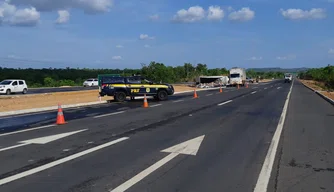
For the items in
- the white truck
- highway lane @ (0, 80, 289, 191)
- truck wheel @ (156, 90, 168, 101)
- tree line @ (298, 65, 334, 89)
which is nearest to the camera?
highway lane @ (0, 80, 289, 191)

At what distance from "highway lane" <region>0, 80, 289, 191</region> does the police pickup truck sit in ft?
44.3

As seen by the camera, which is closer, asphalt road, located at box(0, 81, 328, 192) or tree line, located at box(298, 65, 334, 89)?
asphalt road, located at box(0, 81, 328, 192)

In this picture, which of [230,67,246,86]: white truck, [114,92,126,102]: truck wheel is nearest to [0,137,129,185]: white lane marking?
[114,92,126,102]: truck wheel

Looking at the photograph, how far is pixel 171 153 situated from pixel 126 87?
64.1 feet

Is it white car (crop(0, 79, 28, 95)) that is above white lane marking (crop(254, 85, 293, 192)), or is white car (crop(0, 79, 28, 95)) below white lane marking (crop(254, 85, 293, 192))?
above

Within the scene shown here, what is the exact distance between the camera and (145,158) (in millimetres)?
8352

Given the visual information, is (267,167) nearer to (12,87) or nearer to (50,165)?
(50,165)

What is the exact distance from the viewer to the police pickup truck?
1094 inches

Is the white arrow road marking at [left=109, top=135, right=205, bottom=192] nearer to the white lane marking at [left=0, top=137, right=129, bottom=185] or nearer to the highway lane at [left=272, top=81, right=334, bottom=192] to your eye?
the white lane marking at [left=0, top=137, right=129, bottom=185]

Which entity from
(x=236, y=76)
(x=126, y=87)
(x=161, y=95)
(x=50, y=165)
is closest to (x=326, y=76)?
(x=236, y=76)

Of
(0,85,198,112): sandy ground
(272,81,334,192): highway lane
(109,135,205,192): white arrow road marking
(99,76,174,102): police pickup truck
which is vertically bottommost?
(0,85,198,112): sandy ground

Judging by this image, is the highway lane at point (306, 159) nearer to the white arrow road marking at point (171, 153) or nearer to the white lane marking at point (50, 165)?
the white arrow road marking at point (171, 153)

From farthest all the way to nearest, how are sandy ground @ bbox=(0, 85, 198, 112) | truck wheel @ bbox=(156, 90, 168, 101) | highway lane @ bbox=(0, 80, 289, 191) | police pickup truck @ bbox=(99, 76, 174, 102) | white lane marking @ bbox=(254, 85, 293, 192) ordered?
truck wheel @ bbox=(156, 90, 168, 101) < police pickup truck @ bbox=(99, 76, 174, 102) < sandy ground @ bbox=(0, 85, 198, 112) < highway lane @ bbox=(0, 80, 289, 191) < white lane marking @ bbox=(254, 85, 293, 192)

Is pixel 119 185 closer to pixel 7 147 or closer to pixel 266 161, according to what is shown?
pixel 266 161
